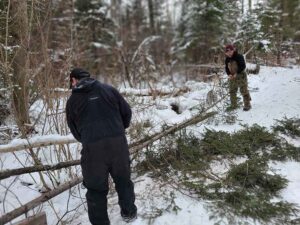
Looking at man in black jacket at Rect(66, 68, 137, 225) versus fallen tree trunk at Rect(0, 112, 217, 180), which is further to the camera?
fallen tree trunk at Rect(0, 112, 217, 180)

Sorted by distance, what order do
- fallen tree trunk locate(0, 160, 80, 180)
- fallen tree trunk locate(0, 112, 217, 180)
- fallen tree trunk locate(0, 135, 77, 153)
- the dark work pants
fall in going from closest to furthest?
1. the dark work pants
2. fallen tree trunk locate(0, 160, 80, 180)
3. fallen tree trunk locate(0, 112, 217, 180)
4. fallen tree trunk locate(0, 135, 77, 153)

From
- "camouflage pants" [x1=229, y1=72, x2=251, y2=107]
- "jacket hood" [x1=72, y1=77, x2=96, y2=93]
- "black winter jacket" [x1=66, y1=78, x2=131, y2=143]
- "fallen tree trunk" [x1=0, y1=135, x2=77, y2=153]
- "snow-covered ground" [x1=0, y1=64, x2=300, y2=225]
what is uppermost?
"jacket hood" [x1=72, y1=77, x2=96, y2=93]

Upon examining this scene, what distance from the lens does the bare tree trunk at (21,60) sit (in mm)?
6391

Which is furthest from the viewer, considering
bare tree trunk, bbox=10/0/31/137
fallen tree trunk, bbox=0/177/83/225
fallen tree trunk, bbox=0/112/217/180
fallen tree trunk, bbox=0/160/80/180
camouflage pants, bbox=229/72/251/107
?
camouflage pants, bbox=229/72/251/107

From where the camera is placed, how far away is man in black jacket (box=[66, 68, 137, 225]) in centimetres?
418

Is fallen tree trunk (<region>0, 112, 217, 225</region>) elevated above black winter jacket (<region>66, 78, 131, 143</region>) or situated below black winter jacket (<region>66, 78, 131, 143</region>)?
below

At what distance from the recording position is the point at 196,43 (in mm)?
21828

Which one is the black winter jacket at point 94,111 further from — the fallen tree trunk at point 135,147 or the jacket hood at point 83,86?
the fallen tree trunk at point 135,147

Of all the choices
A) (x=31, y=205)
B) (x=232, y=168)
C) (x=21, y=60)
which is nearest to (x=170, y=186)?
(x=232, y=168)

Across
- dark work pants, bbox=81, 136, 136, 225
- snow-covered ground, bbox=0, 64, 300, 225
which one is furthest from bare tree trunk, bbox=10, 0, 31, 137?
dark work pants, bbox=81, 136, 136, 225

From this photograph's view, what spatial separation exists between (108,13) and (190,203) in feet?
71.4

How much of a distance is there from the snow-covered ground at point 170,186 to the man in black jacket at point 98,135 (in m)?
0.60

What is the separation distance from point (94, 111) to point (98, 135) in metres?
0.29

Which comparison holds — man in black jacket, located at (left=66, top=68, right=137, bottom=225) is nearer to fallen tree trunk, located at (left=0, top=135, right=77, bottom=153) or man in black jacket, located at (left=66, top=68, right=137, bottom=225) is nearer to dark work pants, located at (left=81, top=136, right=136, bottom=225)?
dark work pants, located at (left=81, top=136, right=136, bottom=225)
